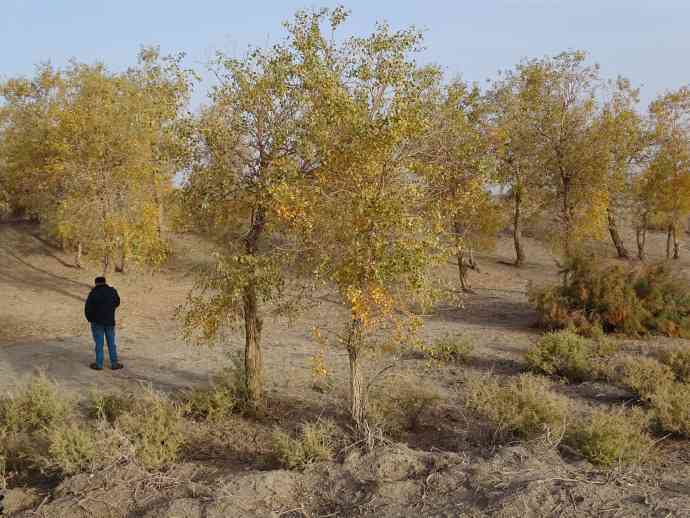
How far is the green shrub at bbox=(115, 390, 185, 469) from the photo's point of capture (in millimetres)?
7016

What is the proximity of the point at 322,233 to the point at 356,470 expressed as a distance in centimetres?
241

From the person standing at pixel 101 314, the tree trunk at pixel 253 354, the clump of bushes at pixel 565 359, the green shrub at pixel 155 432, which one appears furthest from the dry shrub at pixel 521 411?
the person standing at pixel 101 314

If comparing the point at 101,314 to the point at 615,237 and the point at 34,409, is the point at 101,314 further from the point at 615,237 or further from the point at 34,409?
the point at 615,237

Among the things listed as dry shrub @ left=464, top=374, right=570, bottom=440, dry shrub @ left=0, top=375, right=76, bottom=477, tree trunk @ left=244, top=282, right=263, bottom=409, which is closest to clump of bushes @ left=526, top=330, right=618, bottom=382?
dry shrub @ left=464, top=374, right=570, bottom=440

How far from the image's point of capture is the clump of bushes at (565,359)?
34.3ft

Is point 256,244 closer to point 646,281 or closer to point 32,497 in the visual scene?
point 32,497

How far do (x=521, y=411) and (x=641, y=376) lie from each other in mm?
2566

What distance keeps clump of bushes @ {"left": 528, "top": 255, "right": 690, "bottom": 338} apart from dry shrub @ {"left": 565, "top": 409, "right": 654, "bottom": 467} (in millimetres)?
6286

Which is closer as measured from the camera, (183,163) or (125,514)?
(125,514)

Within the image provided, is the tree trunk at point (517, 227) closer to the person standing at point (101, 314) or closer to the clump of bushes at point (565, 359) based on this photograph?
the clump of bushes at point (565, 359)

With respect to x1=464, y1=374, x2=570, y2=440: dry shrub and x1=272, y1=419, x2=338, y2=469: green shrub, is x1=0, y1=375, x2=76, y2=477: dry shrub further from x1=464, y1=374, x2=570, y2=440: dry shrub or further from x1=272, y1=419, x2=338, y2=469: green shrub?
x1=464, y1=374, x2=570, y2=440: dry shrub

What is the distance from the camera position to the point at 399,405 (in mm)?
8672

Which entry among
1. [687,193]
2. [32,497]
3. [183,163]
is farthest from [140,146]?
[687,193]

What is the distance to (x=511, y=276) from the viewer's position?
82.5 feet
